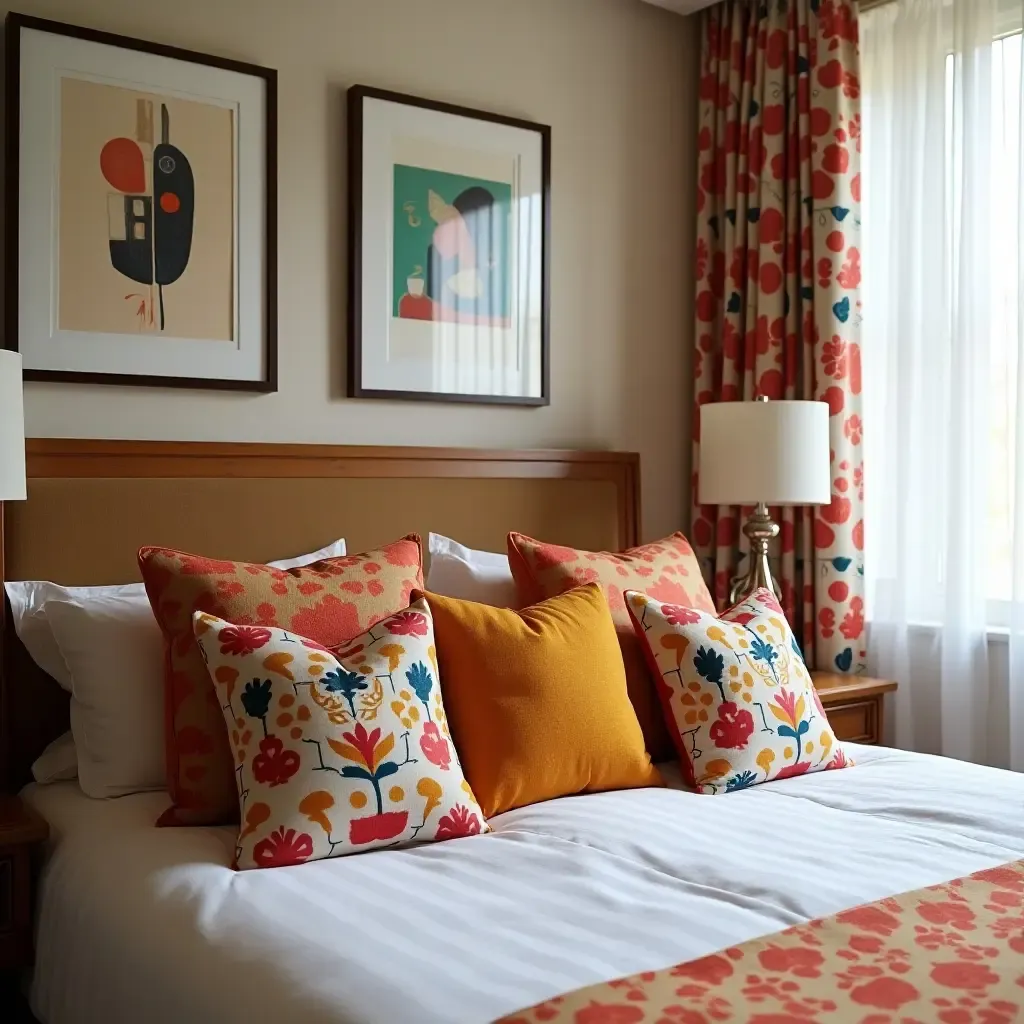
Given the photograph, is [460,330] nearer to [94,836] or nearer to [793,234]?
[793,234]

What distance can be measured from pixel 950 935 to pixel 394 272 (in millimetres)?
2175

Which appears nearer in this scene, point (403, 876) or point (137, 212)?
point (403, 876)

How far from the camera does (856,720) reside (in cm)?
325

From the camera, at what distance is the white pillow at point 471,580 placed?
9.02 feet

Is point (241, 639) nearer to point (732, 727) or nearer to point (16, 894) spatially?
point (16, 894)

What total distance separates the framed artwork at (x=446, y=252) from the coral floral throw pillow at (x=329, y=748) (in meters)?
1.19

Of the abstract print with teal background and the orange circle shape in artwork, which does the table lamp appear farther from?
the orange circle shape in artwork

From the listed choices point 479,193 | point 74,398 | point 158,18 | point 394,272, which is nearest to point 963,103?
point 479,193

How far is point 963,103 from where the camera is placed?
320 cm

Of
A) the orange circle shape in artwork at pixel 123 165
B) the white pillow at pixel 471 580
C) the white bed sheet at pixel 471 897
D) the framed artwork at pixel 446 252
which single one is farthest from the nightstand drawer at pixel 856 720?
the orange circle shape in artwork at pixel 123 165

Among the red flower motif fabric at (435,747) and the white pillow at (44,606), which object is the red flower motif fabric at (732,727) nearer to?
the red flower motif fabric at (435,747)

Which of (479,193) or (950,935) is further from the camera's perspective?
(479,193)

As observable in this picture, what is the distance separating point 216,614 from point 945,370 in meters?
2.13

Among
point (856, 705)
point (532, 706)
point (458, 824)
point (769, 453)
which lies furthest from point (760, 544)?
point (458, 824)
